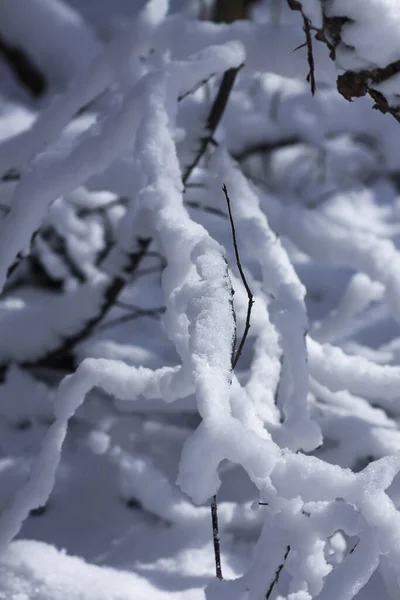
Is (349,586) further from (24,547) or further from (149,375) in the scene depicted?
(24,547)

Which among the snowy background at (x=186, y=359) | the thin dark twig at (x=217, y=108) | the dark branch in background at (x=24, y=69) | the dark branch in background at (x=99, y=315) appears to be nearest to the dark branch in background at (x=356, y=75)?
the snowy background at (x=186, y=359)

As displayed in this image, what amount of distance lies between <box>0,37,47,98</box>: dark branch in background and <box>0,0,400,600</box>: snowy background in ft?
2.97

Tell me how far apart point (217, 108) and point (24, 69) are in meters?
1.63

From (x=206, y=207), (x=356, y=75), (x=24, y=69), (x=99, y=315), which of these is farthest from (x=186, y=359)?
(x=24, y=69)

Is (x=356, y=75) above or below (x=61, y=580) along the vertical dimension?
above

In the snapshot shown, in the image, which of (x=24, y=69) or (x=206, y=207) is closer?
(x=206, y=207)

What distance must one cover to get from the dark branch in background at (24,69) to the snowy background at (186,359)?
2.97 feet

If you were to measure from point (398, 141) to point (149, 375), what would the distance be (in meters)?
2.04

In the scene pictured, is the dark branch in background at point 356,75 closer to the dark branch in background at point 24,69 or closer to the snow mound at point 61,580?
the snow mound at point 61,580

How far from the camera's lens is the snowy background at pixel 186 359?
29.5 inches

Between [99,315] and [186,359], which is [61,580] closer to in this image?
[186,359]

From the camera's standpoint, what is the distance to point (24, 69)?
8.65ft

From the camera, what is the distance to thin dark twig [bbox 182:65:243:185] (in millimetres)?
1230

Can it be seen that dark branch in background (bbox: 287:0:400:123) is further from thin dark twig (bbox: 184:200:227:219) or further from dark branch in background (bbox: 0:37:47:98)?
dark branch in background (bbox: 0:37:47:98)
